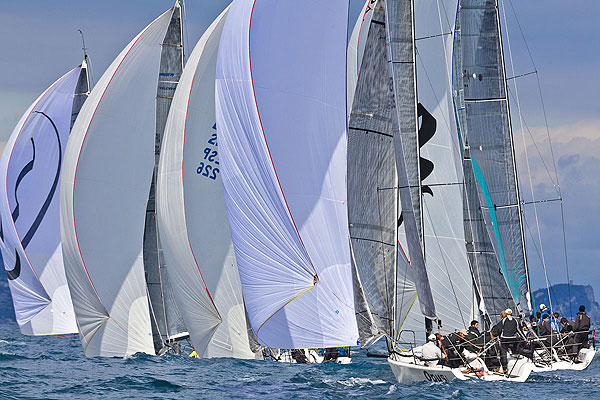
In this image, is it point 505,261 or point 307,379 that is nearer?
point 307,379

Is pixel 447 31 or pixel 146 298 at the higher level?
pixel 447 31

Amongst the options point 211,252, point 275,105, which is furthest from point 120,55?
point 275,105

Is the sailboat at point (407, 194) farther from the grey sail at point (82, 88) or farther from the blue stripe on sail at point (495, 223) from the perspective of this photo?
the grey sail at point (82, 88)

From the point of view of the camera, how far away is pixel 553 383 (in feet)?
60.4

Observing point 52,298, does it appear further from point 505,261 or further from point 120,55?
point 505,261

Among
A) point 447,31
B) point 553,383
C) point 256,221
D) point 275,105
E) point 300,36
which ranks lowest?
point 553,383

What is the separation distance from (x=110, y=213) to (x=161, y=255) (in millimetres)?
1775

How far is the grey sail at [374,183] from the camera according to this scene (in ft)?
61.1

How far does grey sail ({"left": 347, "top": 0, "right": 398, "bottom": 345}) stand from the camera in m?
18.6

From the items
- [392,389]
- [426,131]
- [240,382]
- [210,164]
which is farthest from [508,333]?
[210,164]

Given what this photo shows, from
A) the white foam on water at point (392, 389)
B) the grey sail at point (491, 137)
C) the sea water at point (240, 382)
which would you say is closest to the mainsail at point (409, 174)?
the grey sail at point (491, 137)

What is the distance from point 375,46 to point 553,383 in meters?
7.14

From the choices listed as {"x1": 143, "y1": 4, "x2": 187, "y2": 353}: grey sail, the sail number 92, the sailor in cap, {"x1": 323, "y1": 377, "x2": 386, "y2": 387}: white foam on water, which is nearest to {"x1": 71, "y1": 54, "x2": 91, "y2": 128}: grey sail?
{"x1": 143, "y1": 4, "x2": 187, "y2": 353}: grey sail

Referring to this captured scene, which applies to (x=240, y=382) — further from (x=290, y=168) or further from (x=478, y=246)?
(x=478, y=246)
